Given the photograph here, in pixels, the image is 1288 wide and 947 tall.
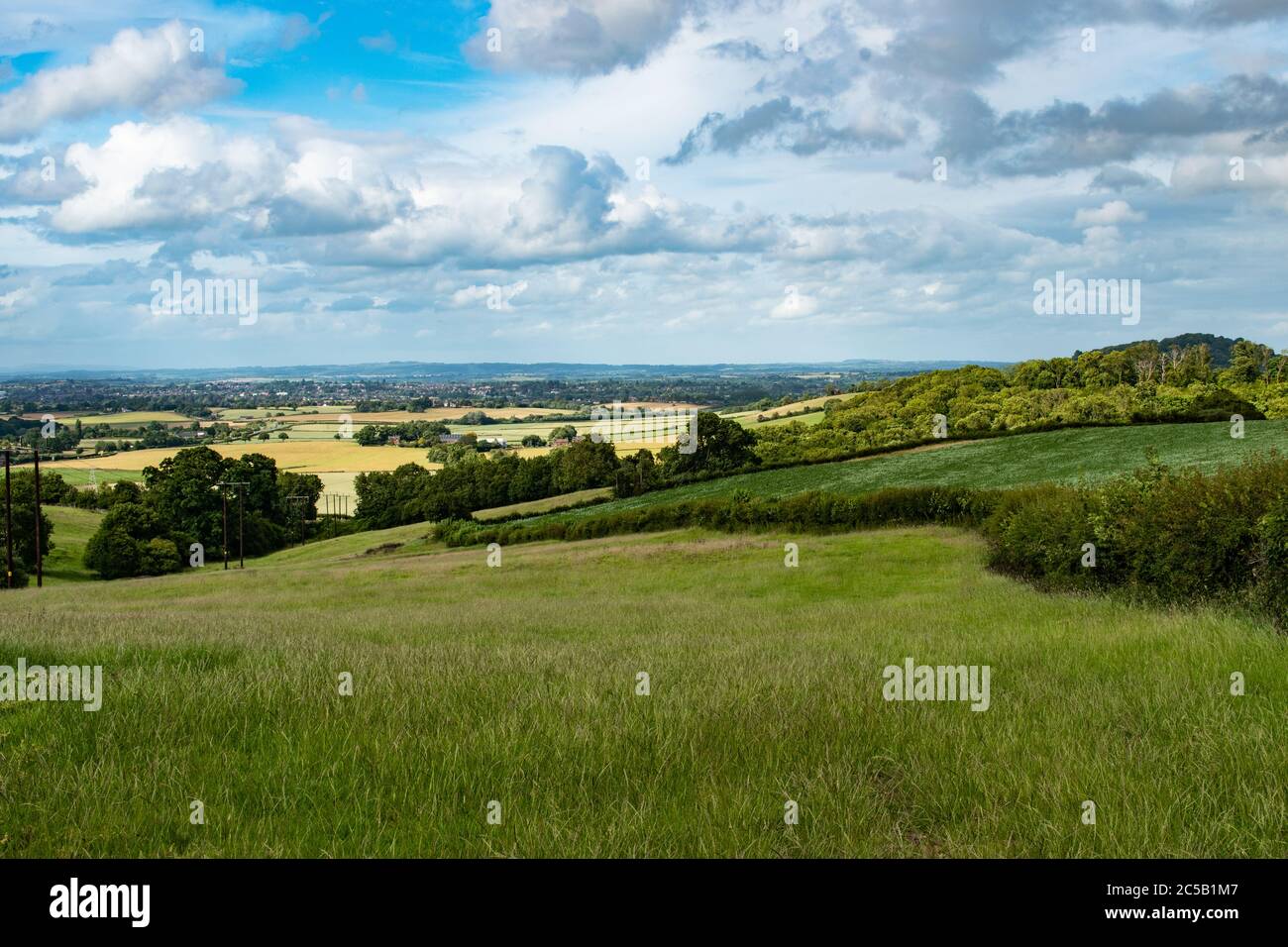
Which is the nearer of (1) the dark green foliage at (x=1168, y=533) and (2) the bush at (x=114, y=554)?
(1) the dark green foliage at (x=1168, y=533)

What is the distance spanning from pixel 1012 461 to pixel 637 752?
70415 mm

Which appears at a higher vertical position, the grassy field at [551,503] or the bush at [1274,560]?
the bush at [1274,560]

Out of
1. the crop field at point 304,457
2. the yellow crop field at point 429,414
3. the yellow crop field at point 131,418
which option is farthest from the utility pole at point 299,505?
the yellow crop field at point 131,418

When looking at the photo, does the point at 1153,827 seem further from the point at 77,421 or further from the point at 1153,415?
the point at 77,421

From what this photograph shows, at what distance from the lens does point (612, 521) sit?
62125 millimetres

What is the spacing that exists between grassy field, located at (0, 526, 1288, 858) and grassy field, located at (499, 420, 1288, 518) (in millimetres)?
53090

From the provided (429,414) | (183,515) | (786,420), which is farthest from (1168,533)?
(429,414)

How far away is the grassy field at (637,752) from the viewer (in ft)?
15.6

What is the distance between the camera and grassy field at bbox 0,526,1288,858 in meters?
4.76

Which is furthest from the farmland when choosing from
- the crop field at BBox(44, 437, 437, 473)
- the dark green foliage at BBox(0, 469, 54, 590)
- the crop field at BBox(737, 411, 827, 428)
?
the crop field at BBox(44, 437, 437, 473)

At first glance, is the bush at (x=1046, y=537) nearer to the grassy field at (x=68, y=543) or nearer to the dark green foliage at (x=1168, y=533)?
the dark green foliage at (x=1168, y=533)

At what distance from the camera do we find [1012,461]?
70.2 meters

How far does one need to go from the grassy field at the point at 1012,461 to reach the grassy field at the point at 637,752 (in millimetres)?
53090
